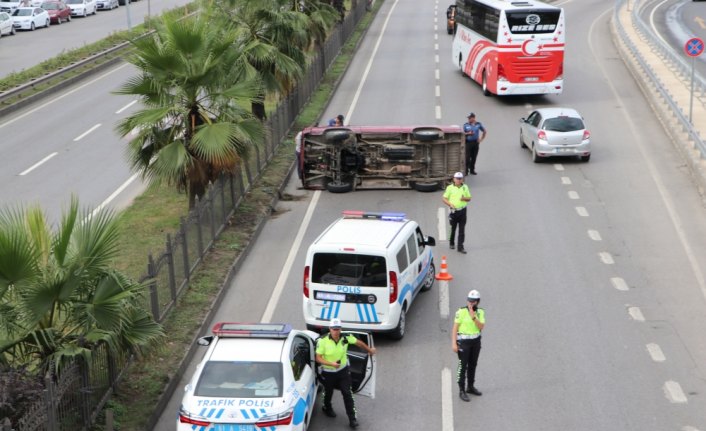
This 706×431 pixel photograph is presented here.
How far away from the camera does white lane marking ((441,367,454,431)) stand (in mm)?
Result: 15188

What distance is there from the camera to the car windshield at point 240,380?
13391 mm

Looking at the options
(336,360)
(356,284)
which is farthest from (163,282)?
(336,360)

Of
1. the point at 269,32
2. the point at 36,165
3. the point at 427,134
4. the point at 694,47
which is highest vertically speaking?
the point at 269,32

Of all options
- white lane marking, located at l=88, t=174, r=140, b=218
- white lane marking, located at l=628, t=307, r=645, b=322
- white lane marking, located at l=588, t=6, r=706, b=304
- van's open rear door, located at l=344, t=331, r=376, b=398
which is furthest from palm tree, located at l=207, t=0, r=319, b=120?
van's open rear door, located at l=344, t=331, r=376, b=398

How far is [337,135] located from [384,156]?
144 centimetres

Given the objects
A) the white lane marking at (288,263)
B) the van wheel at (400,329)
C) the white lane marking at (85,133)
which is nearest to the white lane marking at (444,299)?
the van wheel at (400,329)

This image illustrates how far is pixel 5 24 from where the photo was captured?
212 ft

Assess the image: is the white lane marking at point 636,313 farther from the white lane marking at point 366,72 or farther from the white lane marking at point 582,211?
the white lane marking at point 366,72

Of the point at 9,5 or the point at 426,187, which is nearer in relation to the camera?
the point at 426,187

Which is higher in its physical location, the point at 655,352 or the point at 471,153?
the point at 471,153

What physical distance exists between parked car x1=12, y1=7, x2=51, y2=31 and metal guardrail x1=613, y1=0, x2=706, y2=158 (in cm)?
3630

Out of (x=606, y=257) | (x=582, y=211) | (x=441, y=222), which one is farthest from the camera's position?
(x=582, y=211)

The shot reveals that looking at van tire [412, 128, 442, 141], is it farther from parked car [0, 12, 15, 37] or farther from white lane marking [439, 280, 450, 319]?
parked car [0, 12, 15, 37]

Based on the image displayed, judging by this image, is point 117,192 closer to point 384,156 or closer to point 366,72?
point 384,156
